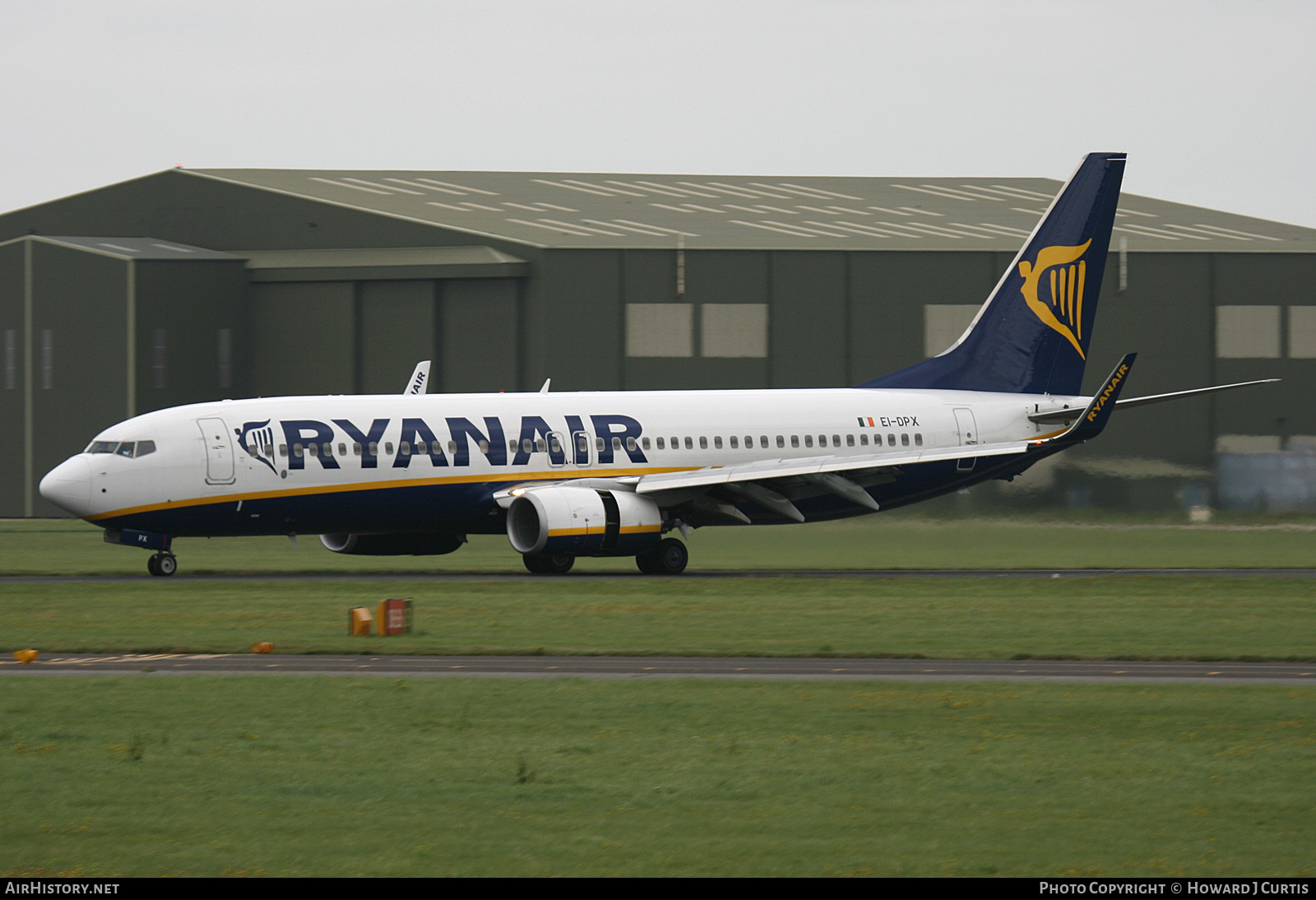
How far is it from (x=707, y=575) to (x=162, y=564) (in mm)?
12309

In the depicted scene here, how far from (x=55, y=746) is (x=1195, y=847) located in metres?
10.9

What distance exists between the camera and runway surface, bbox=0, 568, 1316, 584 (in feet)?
126

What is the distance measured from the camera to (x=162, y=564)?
129 ft

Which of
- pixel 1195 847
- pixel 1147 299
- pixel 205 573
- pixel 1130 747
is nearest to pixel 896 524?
pixel 205 573

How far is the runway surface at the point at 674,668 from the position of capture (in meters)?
22.8

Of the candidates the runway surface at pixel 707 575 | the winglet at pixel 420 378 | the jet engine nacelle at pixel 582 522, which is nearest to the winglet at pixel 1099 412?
the runway surface at pixel 707 575

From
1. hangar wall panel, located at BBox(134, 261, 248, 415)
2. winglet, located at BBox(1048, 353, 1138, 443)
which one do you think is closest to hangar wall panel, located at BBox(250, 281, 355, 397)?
hangar wall panel, located at BBox(134, 261, 248, 415)

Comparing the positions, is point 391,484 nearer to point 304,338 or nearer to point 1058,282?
point 1058,282

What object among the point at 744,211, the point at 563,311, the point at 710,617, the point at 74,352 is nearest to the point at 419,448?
the point at 710,617

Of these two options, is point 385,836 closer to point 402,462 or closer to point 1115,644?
point 1115,644

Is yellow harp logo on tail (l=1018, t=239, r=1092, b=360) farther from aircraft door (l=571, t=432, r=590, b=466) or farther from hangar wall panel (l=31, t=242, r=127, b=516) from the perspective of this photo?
hangar wall panel (l=31, t=242, r=127, b=516)

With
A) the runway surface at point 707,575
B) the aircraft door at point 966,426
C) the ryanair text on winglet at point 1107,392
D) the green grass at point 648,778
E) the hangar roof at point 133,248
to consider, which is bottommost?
the runway surface at point 707,575

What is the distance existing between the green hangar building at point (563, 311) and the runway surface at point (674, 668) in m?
37.8

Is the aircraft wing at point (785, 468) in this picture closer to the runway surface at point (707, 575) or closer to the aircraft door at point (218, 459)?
the runway surface at point (707, 575)
